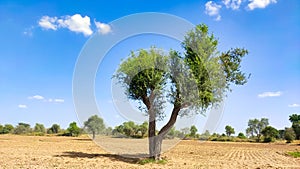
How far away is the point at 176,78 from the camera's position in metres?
23.2

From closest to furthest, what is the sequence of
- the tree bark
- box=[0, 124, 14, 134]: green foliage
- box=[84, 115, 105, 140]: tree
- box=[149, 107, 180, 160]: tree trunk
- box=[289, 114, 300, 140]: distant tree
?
box=[149, 107, 180, 160]: tree trunk → the tree bark → box=[84, 115, 105, 140]: tree → box=[289, 114, 300, 140]: distant tree → box=[0, 124, 14, 134]: green foliage

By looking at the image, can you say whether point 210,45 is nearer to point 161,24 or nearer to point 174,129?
point 161,24

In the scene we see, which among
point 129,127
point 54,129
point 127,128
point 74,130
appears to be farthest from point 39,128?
point 129,127

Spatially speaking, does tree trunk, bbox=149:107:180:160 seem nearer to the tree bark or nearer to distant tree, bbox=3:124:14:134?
the tree bark

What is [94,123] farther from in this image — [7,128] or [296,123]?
[7,128]

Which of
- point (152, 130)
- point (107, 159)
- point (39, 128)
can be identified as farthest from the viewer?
point (39, 128)

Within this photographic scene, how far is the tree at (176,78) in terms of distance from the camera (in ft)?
74.8

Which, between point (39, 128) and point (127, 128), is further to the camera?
point (39, 128)

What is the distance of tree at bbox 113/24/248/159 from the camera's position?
74.8ft

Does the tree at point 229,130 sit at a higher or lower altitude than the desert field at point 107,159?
higher

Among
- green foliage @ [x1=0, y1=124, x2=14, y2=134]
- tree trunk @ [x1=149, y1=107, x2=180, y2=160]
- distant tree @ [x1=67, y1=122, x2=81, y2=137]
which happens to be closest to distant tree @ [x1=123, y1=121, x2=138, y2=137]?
tree trunk @ [x1=149, y1=107, x2=180, y2=160]

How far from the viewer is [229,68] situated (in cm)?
2538

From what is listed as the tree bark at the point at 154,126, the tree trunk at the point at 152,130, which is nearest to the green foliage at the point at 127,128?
the tree trunk at the point at 152,130

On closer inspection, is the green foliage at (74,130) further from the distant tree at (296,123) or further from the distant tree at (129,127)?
the distant tree at (296,123)
